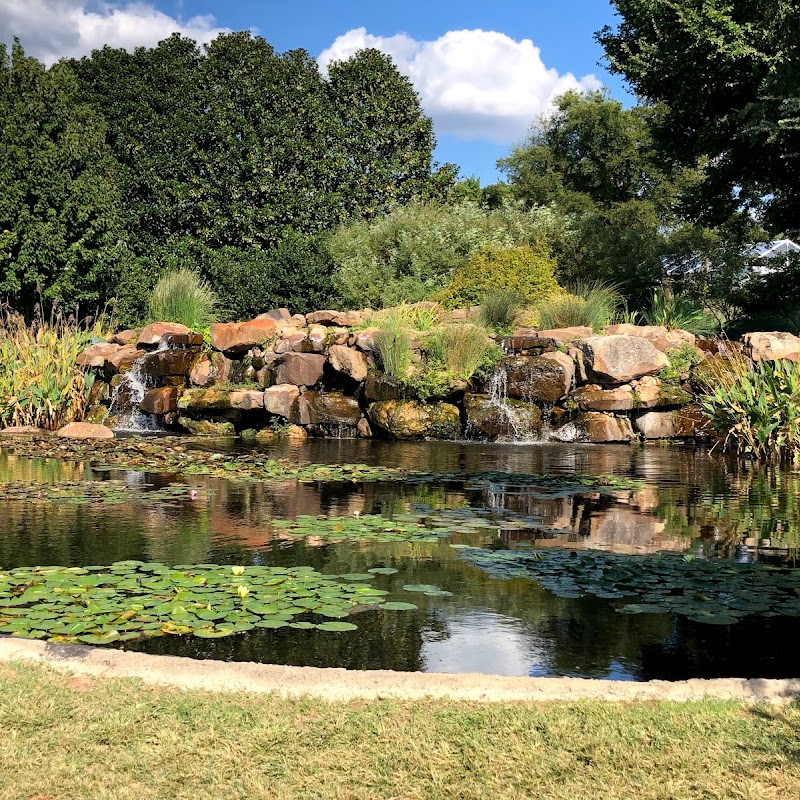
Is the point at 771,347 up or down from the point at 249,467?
up

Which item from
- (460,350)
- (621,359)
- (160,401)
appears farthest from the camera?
(160,401)

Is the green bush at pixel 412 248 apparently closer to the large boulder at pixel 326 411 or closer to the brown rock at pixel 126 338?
the brown rock at pixel 126 338

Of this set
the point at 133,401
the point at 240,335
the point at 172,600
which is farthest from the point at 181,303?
the point at 172,600

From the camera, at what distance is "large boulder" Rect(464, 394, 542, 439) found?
16.5m

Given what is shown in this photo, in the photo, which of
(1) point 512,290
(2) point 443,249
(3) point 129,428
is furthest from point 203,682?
(2) point 443,249

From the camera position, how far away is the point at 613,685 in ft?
12.4

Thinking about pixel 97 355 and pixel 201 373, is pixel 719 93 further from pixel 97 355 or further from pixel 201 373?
pixel 97 355

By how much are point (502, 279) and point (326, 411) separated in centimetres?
642

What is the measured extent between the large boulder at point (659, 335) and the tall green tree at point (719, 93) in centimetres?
437

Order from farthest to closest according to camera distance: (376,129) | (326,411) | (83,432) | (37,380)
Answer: (376,129)
(326,411)
(37,380)
(83,432)

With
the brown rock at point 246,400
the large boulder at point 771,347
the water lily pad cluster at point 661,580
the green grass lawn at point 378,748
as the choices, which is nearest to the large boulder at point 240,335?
the brown rock at point 246,400

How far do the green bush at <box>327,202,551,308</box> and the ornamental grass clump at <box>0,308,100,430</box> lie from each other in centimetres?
864

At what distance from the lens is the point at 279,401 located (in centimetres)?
1734

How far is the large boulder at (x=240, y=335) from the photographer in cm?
1905
